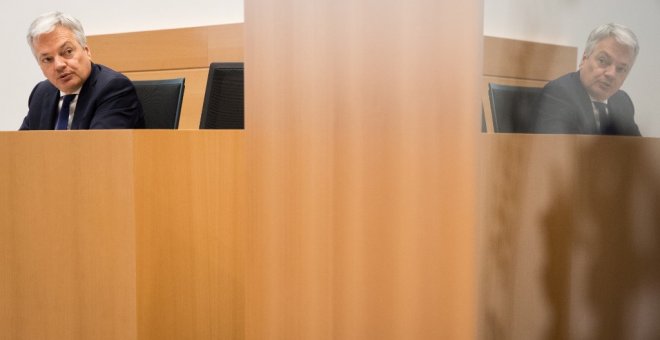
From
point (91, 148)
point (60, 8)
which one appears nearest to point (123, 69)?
point (60, 8)

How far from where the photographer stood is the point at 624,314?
734 millimetres

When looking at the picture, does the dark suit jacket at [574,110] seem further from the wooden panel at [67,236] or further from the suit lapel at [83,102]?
the suit lapel at [83,102]

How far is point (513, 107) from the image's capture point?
868 mm

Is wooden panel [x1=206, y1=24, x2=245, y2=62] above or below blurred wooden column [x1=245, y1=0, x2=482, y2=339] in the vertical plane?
above

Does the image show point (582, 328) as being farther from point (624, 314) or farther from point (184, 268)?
point (184, 268)

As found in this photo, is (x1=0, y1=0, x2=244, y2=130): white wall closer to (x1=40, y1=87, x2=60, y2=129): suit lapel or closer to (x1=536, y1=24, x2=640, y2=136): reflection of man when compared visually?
(x1=40, y1=87, x2=60, y2=129): suit lapel

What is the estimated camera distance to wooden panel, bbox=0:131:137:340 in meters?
0.96

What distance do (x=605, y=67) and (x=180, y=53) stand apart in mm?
2255

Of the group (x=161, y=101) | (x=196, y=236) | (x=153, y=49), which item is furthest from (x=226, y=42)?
(x=196, y=236)

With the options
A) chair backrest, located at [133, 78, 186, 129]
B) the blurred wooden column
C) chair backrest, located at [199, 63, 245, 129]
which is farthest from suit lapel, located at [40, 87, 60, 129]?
the blurred wooden column

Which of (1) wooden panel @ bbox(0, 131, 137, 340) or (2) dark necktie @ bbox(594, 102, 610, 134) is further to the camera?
(1) wooden panel @ bbox(0, 131, 137, 340)

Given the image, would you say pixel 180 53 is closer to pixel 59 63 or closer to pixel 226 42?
pixel 226 42

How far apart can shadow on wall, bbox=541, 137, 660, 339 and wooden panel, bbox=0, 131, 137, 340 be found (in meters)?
0.65

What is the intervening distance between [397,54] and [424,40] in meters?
0.03
